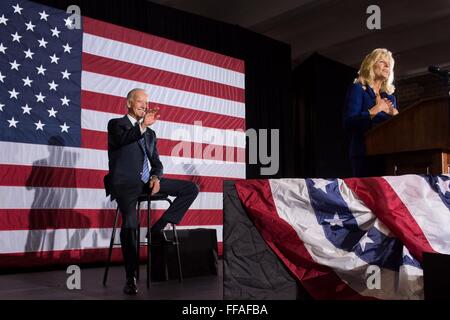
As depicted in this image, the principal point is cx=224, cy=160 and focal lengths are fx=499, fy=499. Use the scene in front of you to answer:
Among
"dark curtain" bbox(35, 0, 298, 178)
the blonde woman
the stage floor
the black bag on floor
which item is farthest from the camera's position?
"dark curtain" bbox(35, 0, 298, 178)

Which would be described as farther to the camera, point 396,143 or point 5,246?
point 5,246

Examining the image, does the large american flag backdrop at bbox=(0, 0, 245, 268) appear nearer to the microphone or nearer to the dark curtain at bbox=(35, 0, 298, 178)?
the dark curtain at bbox=(35, 0, 298, 178)

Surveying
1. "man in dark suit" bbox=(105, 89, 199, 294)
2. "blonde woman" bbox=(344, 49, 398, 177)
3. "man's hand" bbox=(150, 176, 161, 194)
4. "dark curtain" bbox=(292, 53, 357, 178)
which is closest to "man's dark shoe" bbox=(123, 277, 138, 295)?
"man in dark suit" bbox=(105, 89, 199, 294)

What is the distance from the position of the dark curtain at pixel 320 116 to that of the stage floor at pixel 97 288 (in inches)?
163

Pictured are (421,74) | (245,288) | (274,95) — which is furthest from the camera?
(421,74)

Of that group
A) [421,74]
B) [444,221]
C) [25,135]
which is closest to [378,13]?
[421,74]

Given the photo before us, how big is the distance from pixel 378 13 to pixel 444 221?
4.66 meters

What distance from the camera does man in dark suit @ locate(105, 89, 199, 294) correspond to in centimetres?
282

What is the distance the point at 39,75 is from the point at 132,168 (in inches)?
72.5

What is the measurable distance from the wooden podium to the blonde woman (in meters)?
0.20

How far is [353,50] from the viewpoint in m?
7.64

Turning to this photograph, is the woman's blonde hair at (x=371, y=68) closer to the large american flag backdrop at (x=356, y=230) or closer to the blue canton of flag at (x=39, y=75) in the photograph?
the large american flag backdrop at (x=356, y=230)

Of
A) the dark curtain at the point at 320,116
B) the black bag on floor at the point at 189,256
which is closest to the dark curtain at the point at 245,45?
the dark curtain at the point at 320,116
